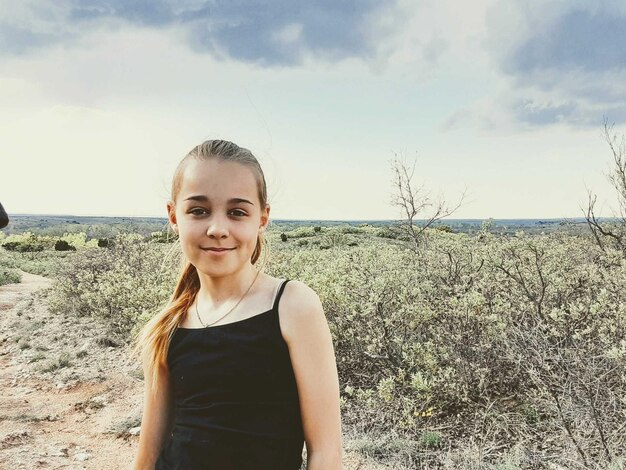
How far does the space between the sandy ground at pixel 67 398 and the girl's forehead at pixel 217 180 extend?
3.32 metres

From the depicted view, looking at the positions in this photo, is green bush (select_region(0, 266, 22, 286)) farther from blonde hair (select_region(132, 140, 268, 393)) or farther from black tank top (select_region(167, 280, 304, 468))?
black tank top (select_region(167, 280, 304, 468))

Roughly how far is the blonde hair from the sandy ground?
118 inches

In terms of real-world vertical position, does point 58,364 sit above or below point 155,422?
below

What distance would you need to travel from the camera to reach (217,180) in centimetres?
141

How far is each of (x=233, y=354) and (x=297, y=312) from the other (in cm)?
20

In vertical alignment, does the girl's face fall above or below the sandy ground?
above

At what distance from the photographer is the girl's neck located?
4.79 ft

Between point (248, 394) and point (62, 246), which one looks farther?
point (62, 246)

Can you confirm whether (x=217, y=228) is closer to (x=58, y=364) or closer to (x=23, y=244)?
(x=58, y=364)

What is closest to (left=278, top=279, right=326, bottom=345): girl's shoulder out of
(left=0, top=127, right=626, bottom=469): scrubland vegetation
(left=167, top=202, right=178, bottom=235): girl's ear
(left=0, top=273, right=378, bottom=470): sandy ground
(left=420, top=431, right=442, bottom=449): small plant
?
(left=167, top=202, right=178, bottom=235): girl's ear

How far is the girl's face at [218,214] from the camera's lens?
1.39m

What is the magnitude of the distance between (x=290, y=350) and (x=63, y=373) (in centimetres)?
750

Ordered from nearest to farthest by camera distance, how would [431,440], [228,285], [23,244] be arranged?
[228,285], [431,440], [23,244]

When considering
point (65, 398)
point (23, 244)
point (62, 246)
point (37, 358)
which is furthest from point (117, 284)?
point (23, 244)
